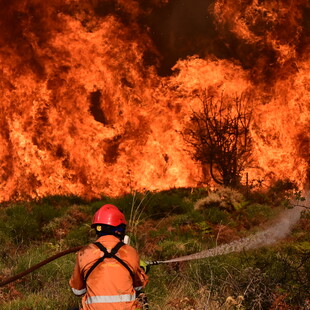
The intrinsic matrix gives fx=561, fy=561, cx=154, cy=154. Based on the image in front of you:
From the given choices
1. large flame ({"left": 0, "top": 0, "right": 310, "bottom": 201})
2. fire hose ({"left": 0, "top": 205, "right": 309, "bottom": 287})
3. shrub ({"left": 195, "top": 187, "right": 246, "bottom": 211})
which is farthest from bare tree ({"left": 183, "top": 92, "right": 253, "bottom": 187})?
fire hose ({"left": 0, "top": 205, "right": 309, "bottom": 287})

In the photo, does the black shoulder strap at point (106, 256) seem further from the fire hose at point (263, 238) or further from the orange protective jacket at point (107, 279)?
the fire hose at point (263, 238)

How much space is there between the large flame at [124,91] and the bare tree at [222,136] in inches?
10.3

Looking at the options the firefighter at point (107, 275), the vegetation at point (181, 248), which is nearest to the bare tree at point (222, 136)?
the vegetation at point (181, 248)

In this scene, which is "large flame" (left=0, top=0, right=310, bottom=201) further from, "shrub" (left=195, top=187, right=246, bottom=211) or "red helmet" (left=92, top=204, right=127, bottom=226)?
"red helmet" (left=92, top=204, right=127, bottom=226)

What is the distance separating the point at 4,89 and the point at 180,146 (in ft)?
15.0

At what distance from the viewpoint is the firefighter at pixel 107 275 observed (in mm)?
3955

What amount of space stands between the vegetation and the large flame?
936 millimetres

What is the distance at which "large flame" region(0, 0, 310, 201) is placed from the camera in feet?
44.0

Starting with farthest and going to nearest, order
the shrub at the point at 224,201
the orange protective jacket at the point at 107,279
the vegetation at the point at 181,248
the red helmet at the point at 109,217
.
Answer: the shrub at the point at 224,201
the vegetation at the point at 181,248
the red helmet at the point at 109,217
the orange protective jacket at the point at 107,279

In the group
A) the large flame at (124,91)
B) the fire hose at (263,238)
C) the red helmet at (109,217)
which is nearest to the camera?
the red helmet at (109,217)

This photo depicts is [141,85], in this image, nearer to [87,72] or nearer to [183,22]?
[87,72]

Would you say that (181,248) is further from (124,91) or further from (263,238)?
(124,91)

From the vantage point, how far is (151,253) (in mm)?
8430

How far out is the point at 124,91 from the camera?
13961 millimetres
